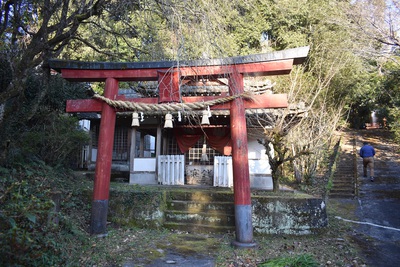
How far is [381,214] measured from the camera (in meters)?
9.06

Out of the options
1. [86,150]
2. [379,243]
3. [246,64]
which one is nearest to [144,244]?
[246,64]

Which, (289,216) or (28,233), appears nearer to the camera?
(28,233)

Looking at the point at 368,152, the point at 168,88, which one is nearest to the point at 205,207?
the point at 168,88

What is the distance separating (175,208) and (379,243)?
5.21 metres

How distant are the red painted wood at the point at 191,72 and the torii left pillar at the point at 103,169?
0.26 meters

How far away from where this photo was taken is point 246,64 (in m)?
6.58

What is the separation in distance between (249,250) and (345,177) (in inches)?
382

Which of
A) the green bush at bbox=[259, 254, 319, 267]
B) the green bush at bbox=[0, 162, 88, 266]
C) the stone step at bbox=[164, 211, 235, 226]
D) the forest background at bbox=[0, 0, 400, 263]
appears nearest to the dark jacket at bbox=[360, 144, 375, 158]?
the forest background at bbox=[0, 0, 400, 263]

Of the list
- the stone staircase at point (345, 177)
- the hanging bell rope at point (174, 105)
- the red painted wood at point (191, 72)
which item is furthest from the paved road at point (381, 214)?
the red painted wood at point (191, 72)

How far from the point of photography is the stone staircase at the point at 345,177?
11858 millimetres

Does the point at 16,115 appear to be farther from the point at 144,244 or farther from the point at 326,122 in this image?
the point at 326,122

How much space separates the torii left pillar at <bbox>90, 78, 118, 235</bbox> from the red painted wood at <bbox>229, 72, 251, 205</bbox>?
2.97 metres

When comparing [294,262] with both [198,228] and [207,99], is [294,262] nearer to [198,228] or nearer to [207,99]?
[198,228]

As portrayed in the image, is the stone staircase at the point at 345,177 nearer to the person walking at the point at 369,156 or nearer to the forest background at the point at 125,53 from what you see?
the person walking at the point at 369,156
